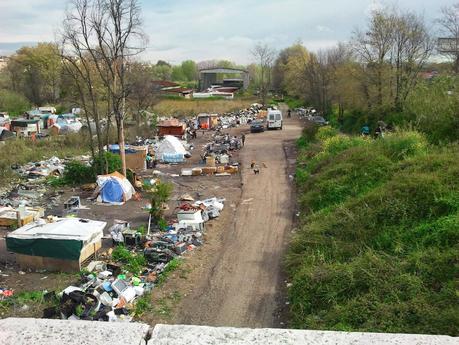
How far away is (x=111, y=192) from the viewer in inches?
669

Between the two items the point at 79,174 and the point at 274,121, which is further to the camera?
the point at 274,121

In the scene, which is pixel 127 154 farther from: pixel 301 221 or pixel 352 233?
pixel 352 233

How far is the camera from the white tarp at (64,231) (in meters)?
10.5

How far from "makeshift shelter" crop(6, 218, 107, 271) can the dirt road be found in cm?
296

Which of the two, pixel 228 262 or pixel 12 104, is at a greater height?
pixel 12 104

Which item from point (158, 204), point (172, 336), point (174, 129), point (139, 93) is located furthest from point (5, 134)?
point (172, 336)

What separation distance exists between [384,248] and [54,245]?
7462 millimetres

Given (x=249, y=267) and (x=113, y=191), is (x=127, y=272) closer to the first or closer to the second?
(x=249, y=267)

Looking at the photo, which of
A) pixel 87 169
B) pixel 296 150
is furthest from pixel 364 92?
pixel 87 169

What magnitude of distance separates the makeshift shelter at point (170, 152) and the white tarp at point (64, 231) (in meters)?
14.3

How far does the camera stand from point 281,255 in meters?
11.4

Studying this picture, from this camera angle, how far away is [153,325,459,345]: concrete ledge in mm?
1641

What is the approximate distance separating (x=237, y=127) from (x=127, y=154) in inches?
764

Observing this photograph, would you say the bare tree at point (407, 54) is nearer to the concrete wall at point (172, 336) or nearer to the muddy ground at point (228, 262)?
the muddy ground at point (228, 262)
